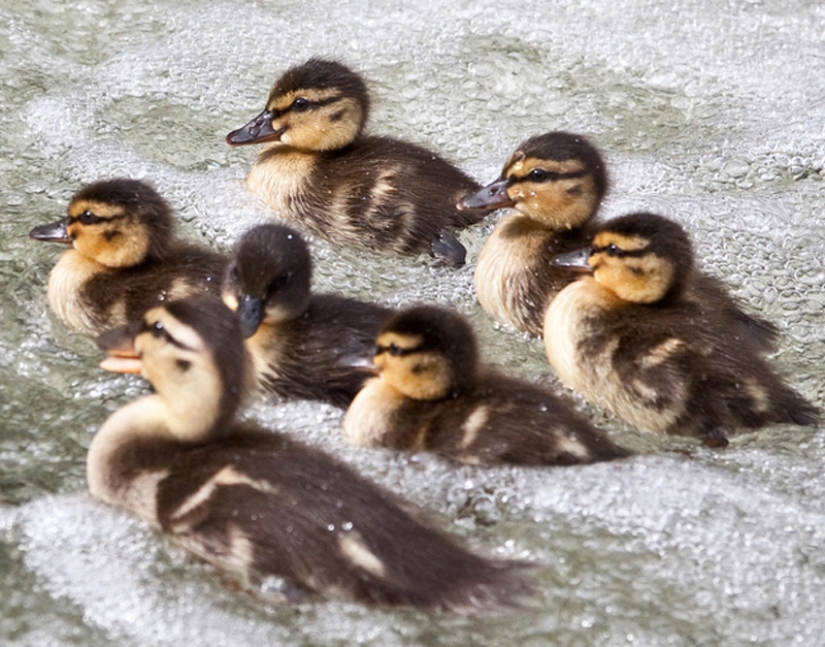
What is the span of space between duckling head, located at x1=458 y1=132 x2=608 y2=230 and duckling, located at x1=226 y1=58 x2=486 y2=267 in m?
0.19

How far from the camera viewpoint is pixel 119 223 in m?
2.83

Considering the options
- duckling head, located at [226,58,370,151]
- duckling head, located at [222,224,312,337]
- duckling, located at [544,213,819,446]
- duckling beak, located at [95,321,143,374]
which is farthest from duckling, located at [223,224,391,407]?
duckling head, located at [226,58,370,151]

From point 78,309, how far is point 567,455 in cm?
110

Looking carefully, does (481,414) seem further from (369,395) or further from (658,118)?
(658,118)

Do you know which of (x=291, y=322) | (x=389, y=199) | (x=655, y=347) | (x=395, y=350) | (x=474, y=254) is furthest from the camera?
(x=474, y=254)

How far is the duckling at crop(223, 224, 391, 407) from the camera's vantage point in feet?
8.77

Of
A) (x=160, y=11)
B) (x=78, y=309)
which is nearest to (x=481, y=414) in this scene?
(x=78, y=309)

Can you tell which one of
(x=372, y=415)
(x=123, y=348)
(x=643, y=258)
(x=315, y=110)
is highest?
(x=315, y=110)

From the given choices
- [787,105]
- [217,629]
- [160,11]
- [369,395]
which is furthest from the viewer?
[160,11]

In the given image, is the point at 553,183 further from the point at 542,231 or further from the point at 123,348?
the point at 123,348

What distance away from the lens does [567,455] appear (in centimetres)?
247

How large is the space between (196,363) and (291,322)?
0.50m

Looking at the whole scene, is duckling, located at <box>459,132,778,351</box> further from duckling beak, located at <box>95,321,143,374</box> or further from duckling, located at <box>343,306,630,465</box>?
duckling beak, located at <box>95,321,143,374</box>

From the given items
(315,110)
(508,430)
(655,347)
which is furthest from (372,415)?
(315,110)
